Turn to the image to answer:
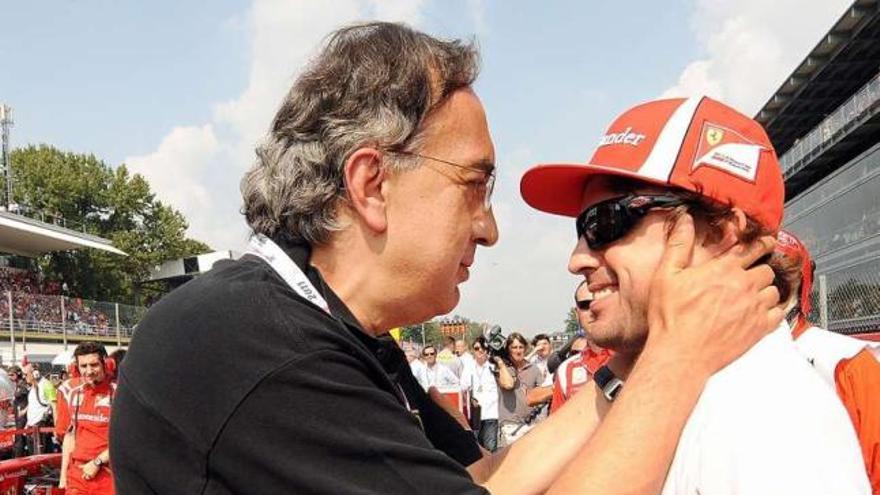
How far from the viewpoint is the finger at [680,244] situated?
170 cm

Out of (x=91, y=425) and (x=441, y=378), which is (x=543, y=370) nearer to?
(x=441, y=378)

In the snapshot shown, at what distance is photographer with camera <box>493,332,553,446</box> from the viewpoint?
36.6 feet

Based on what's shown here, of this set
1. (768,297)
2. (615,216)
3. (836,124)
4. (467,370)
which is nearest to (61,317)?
(467,370)

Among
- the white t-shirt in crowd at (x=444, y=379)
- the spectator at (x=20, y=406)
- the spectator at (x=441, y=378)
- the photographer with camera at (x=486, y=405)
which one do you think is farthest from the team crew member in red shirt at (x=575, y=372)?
the spectator at (x=20, y=406)

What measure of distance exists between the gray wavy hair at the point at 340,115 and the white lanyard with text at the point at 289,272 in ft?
0.22

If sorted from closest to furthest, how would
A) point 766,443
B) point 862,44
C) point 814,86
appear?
1. point 766,443
2. point 862,44
3. point 814,86

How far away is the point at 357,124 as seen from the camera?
68.8 inches

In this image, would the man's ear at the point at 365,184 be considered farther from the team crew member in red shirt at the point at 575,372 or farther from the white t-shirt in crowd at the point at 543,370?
the white t-shirt in crowd at the point at 543,370

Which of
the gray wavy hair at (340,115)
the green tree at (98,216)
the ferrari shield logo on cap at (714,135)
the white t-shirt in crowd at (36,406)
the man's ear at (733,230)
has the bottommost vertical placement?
the man's ear at (733,230)

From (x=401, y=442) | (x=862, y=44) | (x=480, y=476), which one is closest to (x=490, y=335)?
(x=480, y=476)

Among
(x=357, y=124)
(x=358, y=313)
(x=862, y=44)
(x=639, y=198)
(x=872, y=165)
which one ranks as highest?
(x=862, y=44)

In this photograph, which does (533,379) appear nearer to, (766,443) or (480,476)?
(480,476)

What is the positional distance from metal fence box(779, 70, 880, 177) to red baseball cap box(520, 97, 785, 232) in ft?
72.0

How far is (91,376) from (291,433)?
23.3 ft
